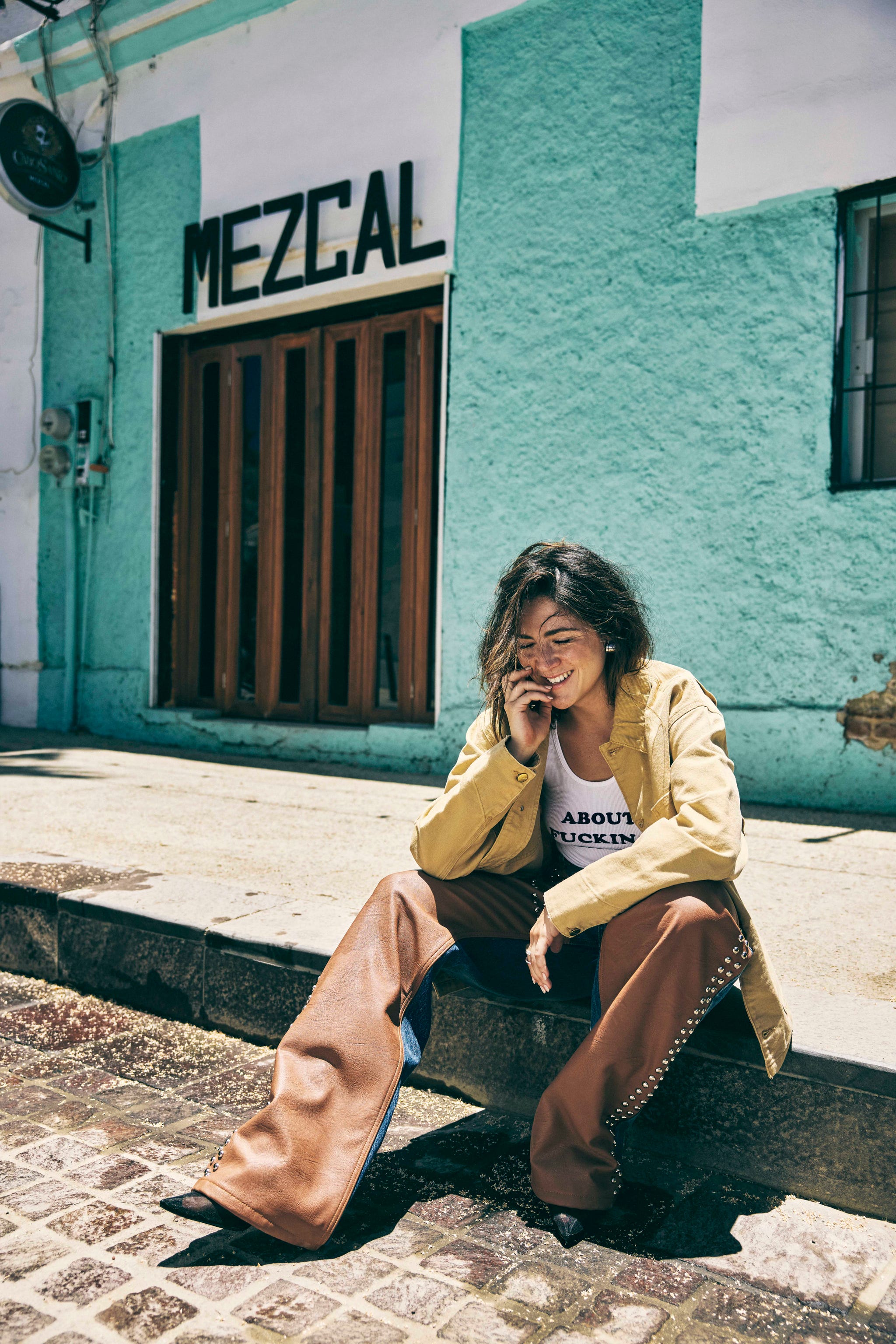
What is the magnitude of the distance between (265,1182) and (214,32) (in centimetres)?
856

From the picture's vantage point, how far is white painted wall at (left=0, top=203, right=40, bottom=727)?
29.9 ft

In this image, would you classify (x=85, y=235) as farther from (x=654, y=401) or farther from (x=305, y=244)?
(x=654, y=401)

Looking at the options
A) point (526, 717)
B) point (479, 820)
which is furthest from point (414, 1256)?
point (526, 717)

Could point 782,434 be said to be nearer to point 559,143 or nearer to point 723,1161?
point 559,143

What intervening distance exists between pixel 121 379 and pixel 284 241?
199cm

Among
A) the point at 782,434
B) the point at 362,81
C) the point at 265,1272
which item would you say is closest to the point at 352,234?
the point at 362,81

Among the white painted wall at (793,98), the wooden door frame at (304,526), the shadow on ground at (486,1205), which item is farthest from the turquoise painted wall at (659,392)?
the shadow on ground at (486,1205)

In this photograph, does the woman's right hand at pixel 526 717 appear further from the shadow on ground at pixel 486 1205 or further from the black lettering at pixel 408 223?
the black lettering at pixel 408 223

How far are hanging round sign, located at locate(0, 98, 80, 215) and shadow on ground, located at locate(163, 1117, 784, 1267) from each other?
320 inches

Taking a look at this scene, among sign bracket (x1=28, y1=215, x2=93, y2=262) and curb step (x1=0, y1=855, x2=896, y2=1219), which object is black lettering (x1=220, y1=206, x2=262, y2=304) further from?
curb step (x1=0, y1=855, x2=896, y2=1219)

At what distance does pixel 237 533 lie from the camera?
27.0 ft

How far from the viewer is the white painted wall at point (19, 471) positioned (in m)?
9.12

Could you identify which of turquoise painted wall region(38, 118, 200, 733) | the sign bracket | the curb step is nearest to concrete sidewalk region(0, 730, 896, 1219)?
the curb step

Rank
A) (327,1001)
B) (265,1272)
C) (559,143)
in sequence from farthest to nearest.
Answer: (559,143), (327,1001), (265,1272)
